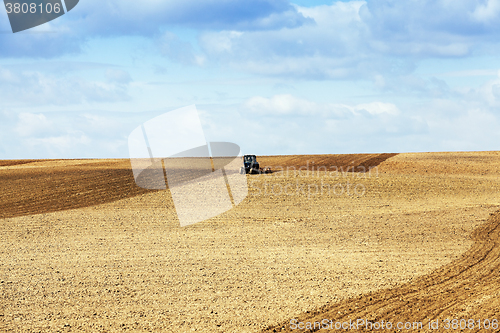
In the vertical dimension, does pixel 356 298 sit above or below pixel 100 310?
below

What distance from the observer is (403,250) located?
51.4 feet

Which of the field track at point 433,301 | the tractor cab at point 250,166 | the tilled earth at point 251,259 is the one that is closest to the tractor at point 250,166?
the tractor cab at point 250,166

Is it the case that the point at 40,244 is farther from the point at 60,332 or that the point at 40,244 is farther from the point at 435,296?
the point at 435,296

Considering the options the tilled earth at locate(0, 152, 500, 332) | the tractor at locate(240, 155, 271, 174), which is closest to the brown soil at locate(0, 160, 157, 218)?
the tilled earth at locate(0, 152, 500, 332)

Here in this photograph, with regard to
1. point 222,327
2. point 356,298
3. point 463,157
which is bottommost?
point 463,157

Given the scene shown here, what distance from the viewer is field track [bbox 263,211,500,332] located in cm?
914

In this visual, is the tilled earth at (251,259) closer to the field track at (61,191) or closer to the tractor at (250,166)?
the field track at (61,191)

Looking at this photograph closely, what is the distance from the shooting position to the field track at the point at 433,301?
30.0 feet

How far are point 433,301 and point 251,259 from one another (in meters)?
6.02

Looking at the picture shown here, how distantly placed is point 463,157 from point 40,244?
49168 millimetres

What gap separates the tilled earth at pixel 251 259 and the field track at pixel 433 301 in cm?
4

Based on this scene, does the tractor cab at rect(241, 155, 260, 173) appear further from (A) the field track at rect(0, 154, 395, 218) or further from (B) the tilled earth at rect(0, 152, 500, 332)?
(A) the field track at rect(0, 154, 395, 218)

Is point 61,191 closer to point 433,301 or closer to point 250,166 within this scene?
point 250,166

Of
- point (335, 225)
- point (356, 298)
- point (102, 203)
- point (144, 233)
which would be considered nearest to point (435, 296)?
point (356, 298)
